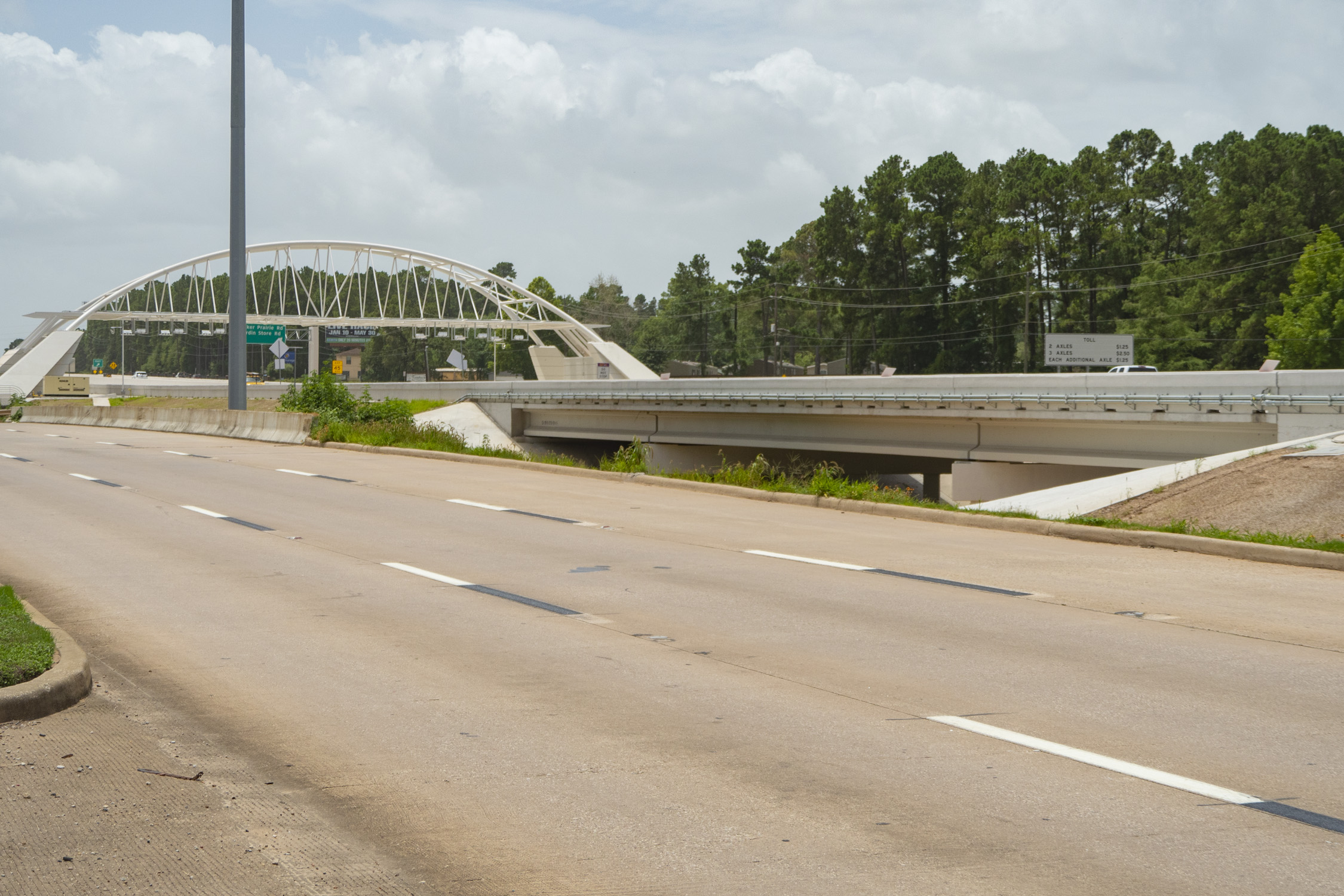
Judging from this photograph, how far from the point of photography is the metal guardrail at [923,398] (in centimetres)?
2347

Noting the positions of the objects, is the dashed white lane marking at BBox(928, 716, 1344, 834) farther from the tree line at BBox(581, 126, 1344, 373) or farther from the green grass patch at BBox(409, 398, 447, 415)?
the tree line at BBox(581, 126, 1344, 373)

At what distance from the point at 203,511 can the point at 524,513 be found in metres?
4.43

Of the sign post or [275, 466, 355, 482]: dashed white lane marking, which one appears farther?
the sign post

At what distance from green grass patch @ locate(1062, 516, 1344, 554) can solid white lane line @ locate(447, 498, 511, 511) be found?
306 inches

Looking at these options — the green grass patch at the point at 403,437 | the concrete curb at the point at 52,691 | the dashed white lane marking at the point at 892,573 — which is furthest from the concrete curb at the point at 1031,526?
the concrete curb at the point at 52,691

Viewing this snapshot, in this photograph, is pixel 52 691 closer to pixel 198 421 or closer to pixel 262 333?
pixel 198 421

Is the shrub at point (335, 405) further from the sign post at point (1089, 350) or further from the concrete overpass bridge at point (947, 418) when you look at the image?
the sign post at point (1089, 350)

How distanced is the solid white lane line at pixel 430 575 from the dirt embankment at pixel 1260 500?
849 centimetres

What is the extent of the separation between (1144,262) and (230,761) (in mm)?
85223

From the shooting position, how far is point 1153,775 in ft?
18.0

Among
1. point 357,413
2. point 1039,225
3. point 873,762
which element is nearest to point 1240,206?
point 1039,225

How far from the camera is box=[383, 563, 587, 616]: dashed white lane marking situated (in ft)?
32.0

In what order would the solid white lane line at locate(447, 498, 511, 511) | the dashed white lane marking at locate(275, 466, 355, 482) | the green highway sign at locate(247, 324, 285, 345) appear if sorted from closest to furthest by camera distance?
1. the solid white lane line at locate(447, 498, 511, 511)
2. the dashed white lane marking at locate(275, 466, 355, 482)
3. the green highway sign at locate(247, 324, 285, 345)

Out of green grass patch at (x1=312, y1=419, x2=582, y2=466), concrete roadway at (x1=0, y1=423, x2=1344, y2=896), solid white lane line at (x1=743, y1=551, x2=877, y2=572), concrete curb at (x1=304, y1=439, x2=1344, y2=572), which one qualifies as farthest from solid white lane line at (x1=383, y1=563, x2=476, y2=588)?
green grass patch at (x1=312, y1=419, x2=582, y2=466)
